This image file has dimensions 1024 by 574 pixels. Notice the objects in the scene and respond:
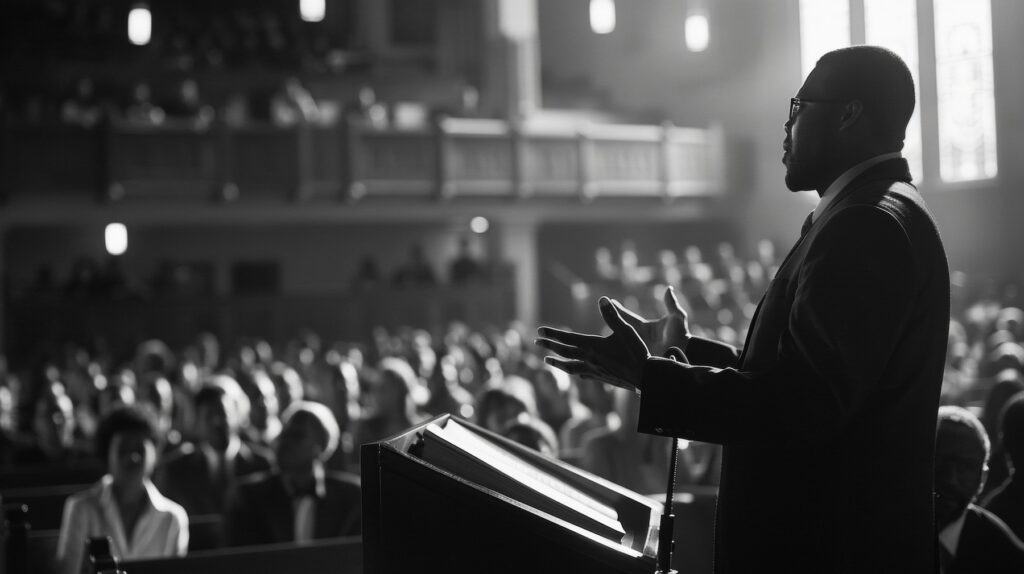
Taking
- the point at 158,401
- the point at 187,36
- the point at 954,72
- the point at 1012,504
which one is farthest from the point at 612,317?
the point at 187,36

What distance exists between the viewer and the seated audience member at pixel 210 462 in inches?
246

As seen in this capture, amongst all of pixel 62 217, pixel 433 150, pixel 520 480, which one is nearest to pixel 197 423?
pixel 520 480

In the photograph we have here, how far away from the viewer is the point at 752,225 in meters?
22.0

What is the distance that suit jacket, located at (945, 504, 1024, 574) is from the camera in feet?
10.2

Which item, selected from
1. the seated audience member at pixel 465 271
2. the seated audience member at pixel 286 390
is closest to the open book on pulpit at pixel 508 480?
the seated audience member at pixel 286 390

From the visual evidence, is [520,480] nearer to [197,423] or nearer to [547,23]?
[197,423]

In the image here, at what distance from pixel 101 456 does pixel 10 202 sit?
12355 millimetres

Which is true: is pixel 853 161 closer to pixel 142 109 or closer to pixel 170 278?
pixel 170 278

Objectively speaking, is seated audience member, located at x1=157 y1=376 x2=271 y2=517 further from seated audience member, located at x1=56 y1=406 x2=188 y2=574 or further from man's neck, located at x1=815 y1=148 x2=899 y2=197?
man's neck, located at x1=815 y1=148 x2=899 y2=197

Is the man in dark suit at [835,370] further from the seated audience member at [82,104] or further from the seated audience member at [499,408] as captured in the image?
the seated audience member at [82,104]

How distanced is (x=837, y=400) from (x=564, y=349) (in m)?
0.47

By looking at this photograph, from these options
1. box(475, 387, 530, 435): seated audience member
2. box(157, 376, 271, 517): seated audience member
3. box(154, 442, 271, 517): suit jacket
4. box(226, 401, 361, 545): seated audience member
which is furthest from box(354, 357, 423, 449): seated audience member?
box(226, 401, 361, 545): seated audience member

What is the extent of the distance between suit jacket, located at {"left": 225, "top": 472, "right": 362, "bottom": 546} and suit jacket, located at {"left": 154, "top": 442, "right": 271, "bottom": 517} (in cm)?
123

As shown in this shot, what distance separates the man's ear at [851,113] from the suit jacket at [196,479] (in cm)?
492
